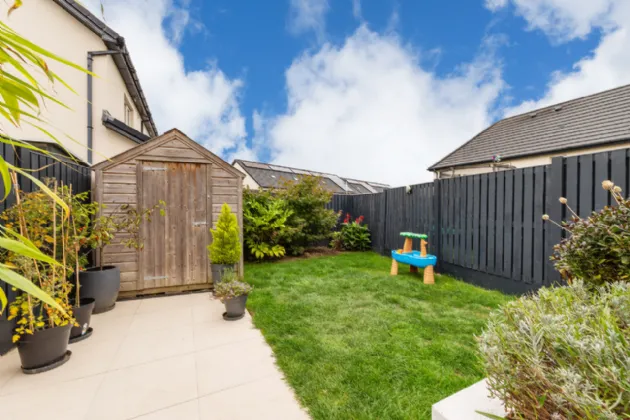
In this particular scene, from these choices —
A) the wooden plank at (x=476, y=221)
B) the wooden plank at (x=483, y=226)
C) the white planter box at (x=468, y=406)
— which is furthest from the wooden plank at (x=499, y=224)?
the white planter box at (x=468, y=406)

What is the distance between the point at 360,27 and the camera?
26.2ft

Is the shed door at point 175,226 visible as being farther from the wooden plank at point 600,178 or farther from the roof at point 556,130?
the roof at point 556,130

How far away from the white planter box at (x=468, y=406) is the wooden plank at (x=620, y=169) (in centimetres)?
328

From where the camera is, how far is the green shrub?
4.30 metres

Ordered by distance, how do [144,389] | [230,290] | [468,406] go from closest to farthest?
[468,406] < [144,389] < [230,290]

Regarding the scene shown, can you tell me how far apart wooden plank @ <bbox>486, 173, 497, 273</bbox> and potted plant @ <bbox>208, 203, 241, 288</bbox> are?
13.3 feet

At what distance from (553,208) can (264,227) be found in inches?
216

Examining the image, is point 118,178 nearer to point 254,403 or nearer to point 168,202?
point 168,202

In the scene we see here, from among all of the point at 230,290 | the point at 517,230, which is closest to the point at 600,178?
the point at 517,230

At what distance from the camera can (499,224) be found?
4.46 m

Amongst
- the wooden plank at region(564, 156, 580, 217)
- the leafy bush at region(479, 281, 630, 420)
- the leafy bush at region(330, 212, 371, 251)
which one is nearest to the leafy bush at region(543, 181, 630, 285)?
the leafy bush at region(479, 281, 630, 420)

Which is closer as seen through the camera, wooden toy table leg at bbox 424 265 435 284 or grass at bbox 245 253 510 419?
grass at bbox 245 253 510 419

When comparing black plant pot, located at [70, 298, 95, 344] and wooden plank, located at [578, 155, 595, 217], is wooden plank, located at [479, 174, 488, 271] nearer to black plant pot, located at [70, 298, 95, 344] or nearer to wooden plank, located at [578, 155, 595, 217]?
wooden plank, located at [578, 155, 595, 217]

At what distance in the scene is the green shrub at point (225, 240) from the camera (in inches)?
169
